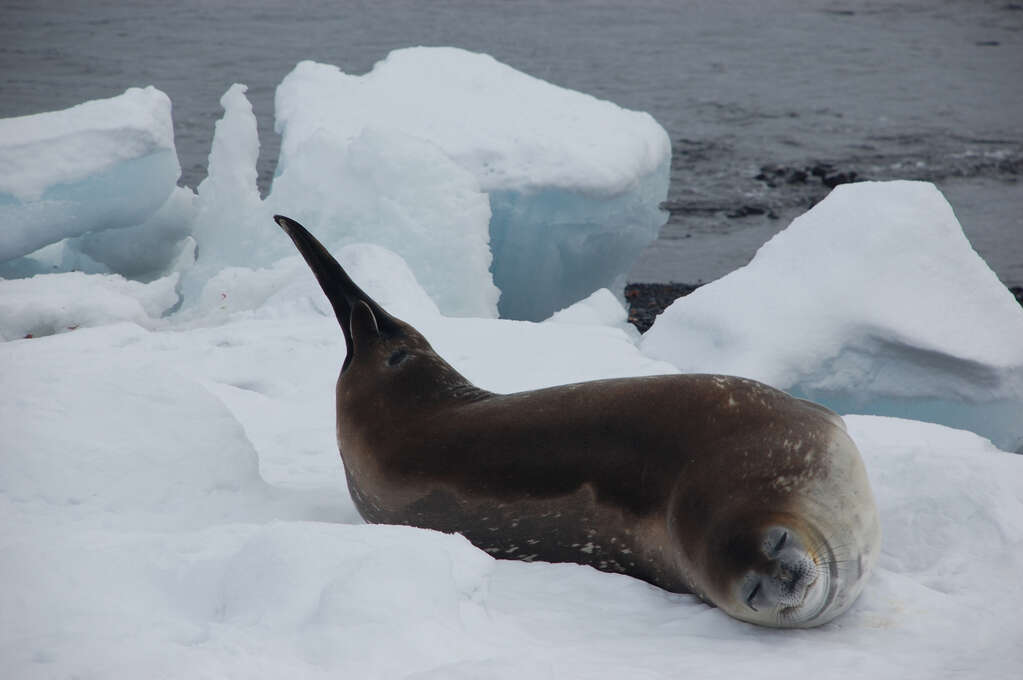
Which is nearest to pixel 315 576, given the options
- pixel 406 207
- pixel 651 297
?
pixel 406 207

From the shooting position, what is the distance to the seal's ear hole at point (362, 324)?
10.1ft

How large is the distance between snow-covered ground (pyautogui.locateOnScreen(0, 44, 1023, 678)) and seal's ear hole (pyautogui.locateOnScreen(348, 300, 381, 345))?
0.42 m

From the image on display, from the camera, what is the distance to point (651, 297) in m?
9.13

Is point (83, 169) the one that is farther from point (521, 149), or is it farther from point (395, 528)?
point (395, 528)

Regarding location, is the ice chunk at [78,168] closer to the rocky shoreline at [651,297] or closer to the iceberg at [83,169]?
the iceberg at [83,169]

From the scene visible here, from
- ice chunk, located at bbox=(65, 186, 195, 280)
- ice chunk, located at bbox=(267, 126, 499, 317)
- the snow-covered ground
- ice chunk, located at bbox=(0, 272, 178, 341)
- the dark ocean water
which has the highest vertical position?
the snow-covered ground

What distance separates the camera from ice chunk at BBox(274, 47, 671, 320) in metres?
6.96

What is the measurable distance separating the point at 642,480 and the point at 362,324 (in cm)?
101

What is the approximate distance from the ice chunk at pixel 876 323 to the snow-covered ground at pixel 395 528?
1cm

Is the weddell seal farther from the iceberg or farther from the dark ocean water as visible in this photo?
the dark ocean water

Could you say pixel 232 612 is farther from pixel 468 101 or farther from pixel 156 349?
pixel 468 101

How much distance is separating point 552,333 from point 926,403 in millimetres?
1882

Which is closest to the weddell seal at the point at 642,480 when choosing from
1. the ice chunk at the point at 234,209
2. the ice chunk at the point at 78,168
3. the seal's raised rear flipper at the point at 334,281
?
the seal's raised rear flipper at the point at 334,281

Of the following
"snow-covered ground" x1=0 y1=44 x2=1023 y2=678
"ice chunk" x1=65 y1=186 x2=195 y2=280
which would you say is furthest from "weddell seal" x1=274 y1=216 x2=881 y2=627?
"ice chunk" x1=65 y1=186 x2=195 y2=280
